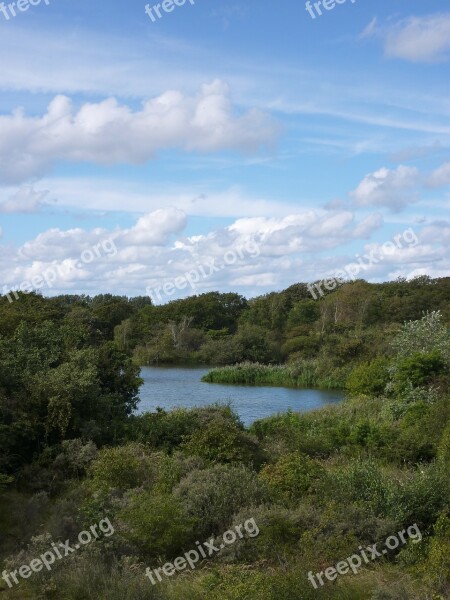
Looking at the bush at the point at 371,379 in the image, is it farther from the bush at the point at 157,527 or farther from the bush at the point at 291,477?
the bush at the point at 157,527

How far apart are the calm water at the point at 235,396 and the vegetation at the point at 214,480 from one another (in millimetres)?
5205

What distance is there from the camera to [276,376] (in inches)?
1794

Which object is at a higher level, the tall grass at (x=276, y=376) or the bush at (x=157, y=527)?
the bush at (x=157, y=527)

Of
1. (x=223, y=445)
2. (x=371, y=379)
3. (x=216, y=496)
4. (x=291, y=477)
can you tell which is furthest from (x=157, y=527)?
(x=371, y=379)

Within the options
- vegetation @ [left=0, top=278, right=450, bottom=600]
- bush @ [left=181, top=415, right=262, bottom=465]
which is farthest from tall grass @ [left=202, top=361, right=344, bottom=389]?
bush @ [left=181, top=415, right=262, bottom=465]

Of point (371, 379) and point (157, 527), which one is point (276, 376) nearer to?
point (371, 379)

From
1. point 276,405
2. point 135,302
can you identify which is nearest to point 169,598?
point 276,405

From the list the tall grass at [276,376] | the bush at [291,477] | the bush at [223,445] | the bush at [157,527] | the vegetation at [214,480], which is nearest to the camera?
the vegetation at [214,480]

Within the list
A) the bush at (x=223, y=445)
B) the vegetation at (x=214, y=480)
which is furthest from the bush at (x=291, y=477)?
the bush at (x=223, y=445)

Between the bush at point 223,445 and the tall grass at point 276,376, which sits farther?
the tall grass at point 276,376

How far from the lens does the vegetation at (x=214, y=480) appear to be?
344 inches

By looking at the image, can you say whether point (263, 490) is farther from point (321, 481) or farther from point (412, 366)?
point (412, 366)

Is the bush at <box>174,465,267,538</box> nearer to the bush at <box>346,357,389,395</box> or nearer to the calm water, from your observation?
the calm water

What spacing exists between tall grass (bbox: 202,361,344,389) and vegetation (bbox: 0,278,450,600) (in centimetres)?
1776
